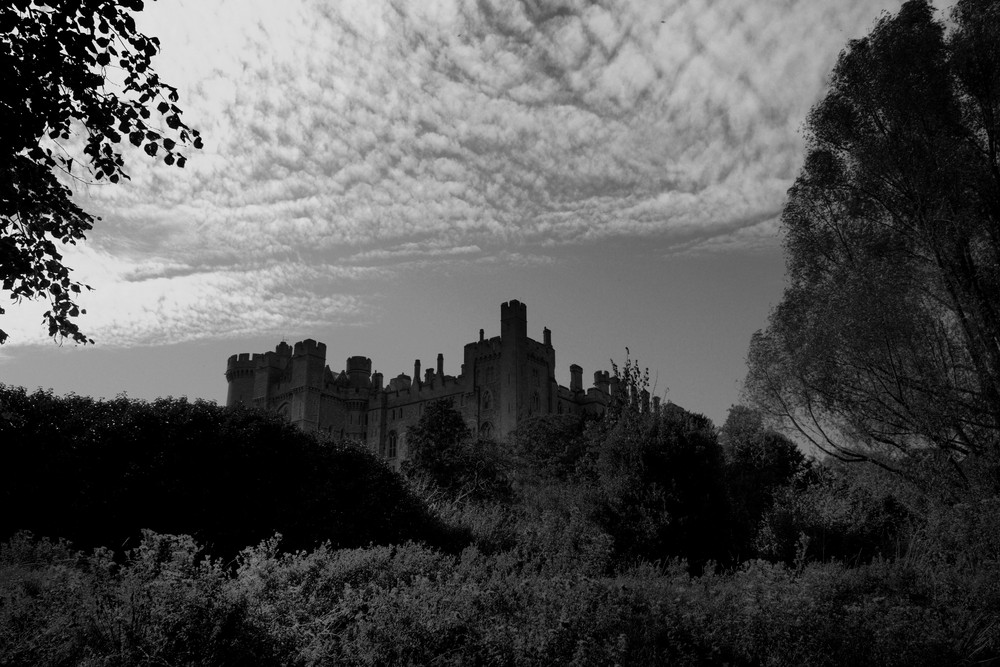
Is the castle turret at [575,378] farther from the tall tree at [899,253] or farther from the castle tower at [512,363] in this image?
the tall tree at [899,253]

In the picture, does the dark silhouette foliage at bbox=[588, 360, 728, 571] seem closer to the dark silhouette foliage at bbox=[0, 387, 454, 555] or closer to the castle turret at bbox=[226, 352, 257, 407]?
the dark silhouette foliage at bbox=[0, 387, 454, 555]

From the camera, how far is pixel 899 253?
47.8ft

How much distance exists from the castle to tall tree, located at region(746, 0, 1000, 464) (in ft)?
139

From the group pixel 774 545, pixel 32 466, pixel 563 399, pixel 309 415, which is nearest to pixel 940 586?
pixel 774 545

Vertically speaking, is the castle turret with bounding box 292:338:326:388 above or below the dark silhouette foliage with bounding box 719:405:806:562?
above

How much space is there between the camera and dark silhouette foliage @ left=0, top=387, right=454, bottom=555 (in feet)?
33.4

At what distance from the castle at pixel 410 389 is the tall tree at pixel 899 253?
139 ft

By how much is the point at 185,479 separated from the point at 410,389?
58.6 m

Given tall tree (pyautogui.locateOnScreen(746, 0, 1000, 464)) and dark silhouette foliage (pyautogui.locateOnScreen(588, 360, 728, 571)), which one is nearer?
dark silhouette foliage (pyautogui.locateOnScreen(588, 360, 728, 571))

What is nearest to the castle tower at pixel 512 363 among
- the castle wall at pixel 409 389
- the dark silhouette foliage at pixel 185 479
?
the castle wall at pixel 409 389

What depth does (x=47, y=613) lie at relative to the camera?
A: 17.8 feet

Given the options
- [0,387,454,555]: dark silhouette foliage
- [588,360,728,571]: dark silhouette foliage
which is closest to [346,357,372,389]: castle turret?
[0,387,454,555]: dark silhouette foliage

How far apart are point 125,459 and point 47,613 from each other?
230 inches

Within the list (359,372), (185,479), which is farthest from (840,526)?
(359,372)
